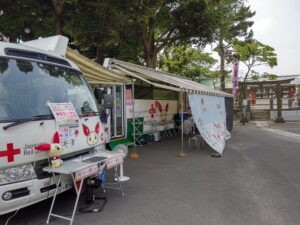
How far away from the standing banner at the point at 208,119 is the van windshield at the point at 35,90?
4373 mm

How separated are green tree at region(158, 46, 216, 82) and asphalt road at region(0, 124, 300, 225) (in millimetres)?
18530

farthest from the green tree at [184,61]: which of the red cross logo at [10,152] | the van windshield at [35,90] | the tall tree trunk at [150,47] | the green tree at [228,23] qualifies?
the red cross logo at [10,152]

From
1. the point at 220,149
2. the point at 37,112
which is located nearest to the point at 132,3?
the point at 220,149

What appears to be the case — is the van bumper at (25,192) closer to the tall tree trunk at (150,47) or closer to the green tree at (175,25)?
the green tree at (175,25)

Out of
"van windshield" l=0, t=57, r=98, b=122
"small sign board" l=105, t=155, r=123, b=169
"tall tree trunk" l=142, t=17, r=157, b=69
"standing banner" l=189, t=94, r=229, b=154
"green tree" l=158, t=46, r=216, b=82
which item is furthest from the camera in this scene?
"green tree" l=158, t=46, r=216, b=82

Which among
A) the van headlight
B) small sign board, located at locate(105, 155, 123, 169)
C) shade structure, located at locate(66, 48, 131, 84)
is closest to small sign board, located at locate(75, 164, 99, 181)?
small sign board, located at locate(105, 155, 123, 169)

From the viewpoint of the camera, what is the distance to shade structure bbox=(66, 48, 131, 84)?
289 inches

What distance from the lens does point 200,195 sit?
4762 mm

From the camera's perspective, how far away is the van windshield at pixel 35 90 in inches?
130

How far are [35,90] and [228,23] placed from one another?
17.1 metres

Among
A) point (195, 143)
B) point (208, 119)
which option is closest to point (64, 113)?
point (208, 119)

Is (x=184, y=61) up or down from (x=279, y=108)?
up

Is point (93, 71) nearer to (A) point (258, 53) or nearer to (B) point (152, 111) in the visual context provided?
(B) point (152, 111)

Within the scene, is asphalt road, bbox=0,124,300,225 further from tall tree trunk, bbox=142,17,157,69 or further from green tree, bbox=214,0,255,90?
green tree, bbox=214,0,255,90
